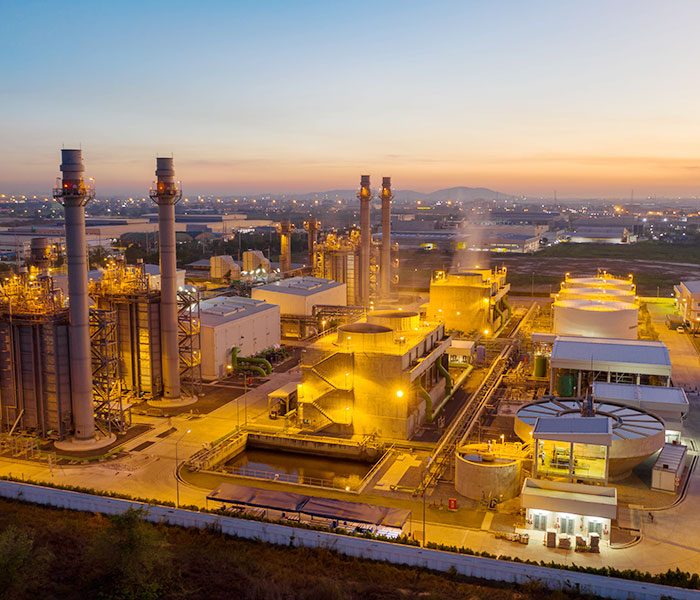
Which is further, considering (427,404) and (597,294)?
(597,294)

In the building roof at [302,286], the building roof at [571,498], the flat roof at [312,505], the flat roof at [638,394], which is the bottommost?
the flat roof at [312,505]

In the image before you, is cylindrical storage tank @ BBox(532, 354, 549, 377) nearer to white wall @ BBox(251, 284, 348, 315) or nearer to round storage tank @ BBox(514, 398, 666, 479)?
round storage tank @ BBox(514, 398, 666, 479)

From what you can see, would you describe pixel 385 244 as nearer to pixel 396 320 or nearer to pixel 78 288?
pixel 396 320

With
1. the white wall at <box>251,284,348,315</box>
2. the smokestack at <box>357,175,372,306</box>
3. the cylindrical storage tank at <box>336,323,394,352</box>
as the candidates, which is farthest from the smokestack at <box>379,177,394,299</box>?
the cylindrical storage tank at <box>336,323,394,352</box>

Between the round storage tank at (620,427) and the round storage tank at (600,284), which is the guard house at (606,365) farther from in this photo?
the round storage tank at (600,284)

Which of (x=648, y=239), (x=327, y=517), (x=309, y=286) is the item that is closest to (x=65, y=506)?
(x=327, y=517)

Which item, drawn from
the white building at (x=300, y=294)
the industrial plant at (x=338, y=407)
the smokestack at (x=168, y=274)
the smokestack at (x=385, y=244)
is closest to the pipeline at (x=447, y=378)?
the industrial plant at (x=338, y=407)

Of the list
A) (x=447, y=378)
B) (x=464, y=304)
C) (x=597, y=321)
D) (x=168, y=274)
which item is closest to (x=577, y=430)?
(x=447, y=378)
